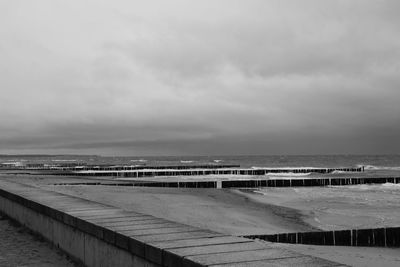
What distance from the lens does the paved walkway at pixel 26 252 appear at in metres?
6.19

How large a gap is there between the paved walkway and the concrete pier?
148mm

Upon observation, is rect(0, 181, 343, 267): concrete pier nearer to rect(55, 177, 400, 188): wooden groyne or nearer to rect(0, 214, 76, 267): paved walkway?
rect(0, 214, 76, 267): paved walkway

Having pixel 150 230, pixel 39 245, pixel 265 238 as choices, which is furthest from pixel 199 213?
pixel 150 230

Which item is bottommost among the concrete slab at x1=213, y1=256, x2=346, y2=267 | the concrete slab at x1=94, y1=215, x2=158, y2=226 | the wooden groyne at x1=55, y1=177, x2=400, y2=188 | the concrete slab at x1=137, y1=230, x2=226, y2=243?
the wooden groyne at x1=55, y1=177, x2=400, y2=188

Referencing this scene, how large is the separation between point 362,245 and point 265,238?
2.62 meters

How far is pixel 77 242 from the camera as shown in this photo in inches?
236

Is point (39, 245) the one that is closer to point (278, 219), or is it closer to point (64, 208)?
point (64, 208)

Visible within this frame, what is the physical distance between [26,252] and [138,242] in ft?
11.0

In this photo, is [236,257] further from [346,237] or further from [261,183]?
[261,183]

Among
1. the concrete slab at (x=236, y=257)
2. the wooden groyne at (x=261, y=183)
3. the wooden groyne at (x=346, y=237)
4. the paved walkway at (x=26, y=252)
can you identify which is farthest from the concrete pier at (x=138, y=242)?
the wooden groyne at (x=261, y=183)

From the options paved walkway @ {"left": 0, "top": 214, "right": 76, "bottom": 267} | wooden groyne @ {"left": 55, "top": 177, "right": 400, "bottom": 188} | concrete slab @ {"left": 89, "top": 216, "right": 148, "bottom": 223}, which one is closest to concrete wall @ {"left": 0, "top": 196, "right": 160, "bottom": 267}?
paved walkway @ {"left": 0, "top": 214, "right": 76, "bottom": 267}

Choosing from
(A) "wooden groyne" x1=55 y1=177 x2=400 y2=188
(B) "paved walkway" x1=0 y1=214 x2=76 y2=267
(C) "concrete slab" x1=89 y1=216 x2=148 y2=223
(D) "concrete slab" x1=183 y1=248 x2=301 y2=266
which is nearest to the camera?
(D) "concrete slab" x1=183 y1=248 x2=301 y2=266

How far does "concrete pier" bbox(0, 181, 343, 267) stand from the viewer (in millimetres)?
3600

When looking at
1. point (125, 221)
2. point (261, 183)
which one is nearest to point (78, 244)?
point (125, 221)
